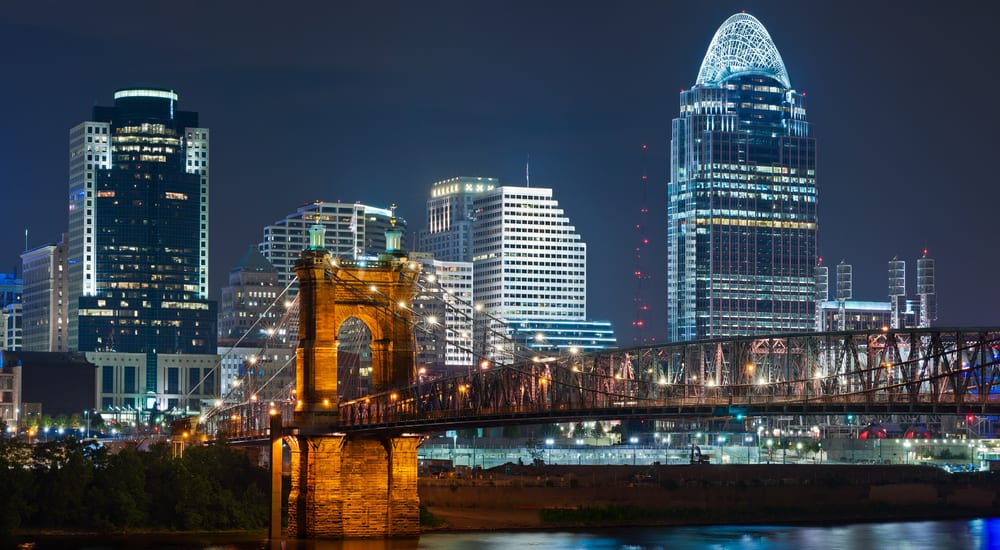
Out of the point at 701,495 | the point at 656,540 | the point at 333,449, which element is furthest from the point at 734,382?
the point at 701,495

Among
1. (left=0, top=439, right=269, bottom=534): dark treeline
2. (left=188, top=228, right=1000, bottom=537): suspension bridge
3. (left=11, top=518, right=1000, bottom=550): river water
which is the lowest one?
(left=11, top=518, right=1000, bottom=550): river water

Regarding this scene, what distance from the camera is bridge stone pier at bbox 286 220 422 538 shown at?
94500 mm

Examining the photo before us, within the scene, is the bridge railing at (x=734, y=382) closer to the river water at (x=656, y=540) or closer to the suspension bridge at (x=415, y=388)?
the suspension bridge at (x=415, y=388)

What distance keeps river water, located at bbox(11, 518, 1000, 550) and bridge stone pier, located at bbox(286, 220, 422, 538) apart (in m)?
1.51

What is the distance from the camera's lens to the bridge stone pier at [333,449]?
94.5 meters

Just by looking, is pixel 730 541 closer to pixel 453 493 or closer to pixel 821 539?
pixel 821 539

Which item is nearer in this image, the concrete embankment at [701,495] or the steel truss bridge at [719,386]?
the steel truss bridge at [719,386]

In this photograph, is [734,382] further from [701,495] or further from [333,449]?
[701,495]

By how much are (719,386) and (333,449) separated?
25810mm

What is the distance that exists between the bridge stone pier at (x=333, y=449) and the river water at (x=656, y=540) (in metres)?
1.51

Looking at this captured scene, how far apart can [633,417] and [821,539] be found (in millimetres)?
32985

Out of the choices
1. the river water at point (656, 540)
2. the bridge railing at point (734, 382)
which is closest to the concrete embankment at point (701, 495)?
the river water at point (656, 540)

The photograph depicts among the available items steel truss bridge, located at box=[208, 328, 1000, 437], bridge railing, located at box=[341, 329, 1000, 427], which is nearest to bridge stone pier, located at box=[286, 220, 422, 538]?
steel truss bridge, located at box=[208, 328, 1000, 437]

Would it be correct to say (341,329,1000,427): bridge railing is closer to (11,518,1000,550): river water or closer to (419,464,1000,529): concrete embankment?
(11,518,1000,550): river water
